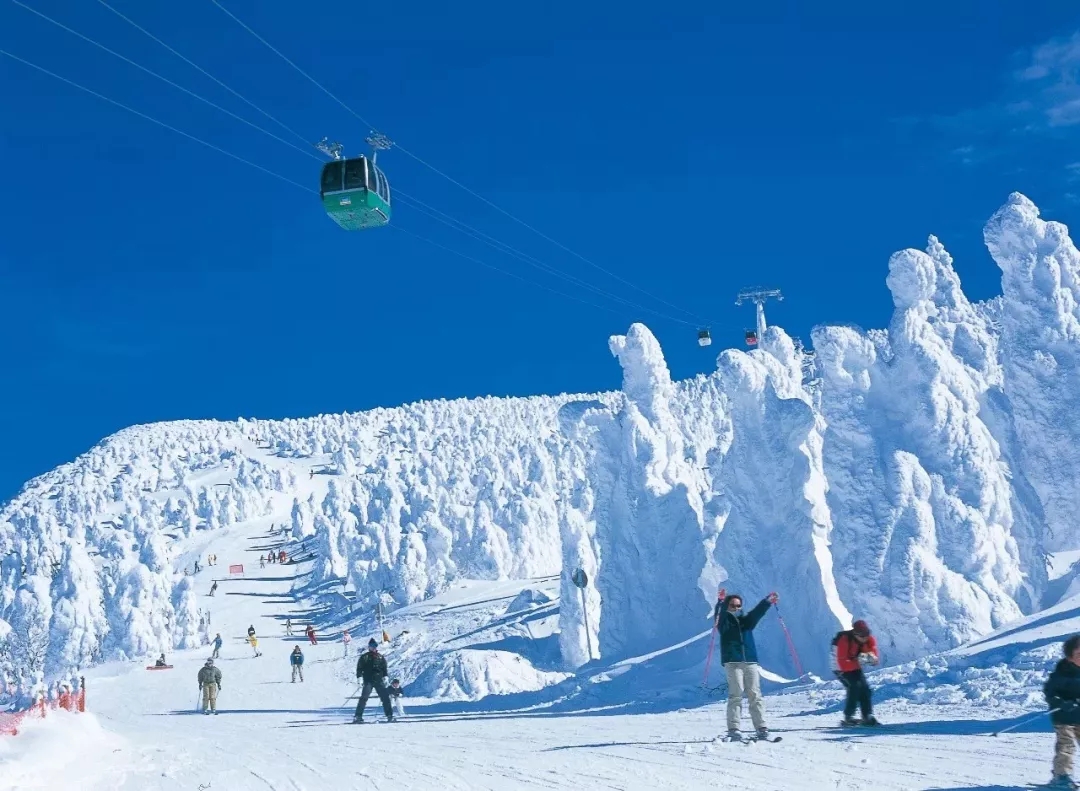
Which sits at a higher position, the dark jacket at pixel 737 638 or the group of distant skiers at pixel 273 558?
the group of distant skiers at pixel 273 558

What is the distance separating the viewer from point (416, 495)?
325 feet

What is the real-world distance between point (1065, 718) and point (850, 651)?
3.96 metres

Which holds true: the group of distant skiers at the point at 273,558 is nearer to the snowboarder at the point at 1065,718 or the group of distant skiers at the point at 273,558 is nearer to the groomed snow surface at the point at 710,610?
the groomed snow surface at the point at 710,610

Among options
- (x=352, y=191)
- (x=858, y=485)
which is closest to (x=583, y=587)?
(x=858, y=485)

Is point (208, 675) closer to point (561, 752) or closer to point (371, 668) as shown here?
point (371, 668)

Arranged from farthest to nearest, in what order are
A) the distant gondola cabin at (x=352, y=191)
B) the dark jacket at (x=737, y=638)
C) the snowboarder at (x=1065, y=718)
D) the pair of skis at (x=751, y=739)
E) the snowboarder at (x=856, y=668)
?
the distant gondola cabin at (x=352, y=191) → the snowboarder at (x=856, y=668) → the dark jacket at (x=737, y=638) → the pair of skis at (x=751, y=739) → the snowboarder at (x=1065, y=718)

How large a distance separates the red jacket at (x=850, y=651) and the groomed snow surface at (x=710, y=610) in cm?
85

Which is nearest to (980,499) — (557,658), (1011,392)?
(1011,392)

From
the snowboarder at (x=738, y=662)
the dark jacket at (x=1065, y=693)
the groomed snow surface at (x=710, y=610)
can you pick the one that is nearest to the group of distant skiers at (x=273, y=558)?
the groomed snow surface at (x=710, y=610)

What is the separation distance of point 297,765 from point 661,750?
4181 mm

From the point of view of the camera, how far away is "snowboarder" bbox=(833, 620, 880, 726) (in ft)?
36.5

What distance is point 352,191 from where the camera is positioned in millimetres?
20219

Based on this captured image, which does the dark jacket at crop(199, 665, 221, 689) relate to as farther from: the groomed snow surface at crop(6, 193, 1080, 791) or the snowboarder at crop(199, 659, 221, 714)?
the groomed snow surface at crop(6, 193, 1080, 791)

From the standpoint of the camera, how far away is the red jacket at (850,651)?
11.2 m
